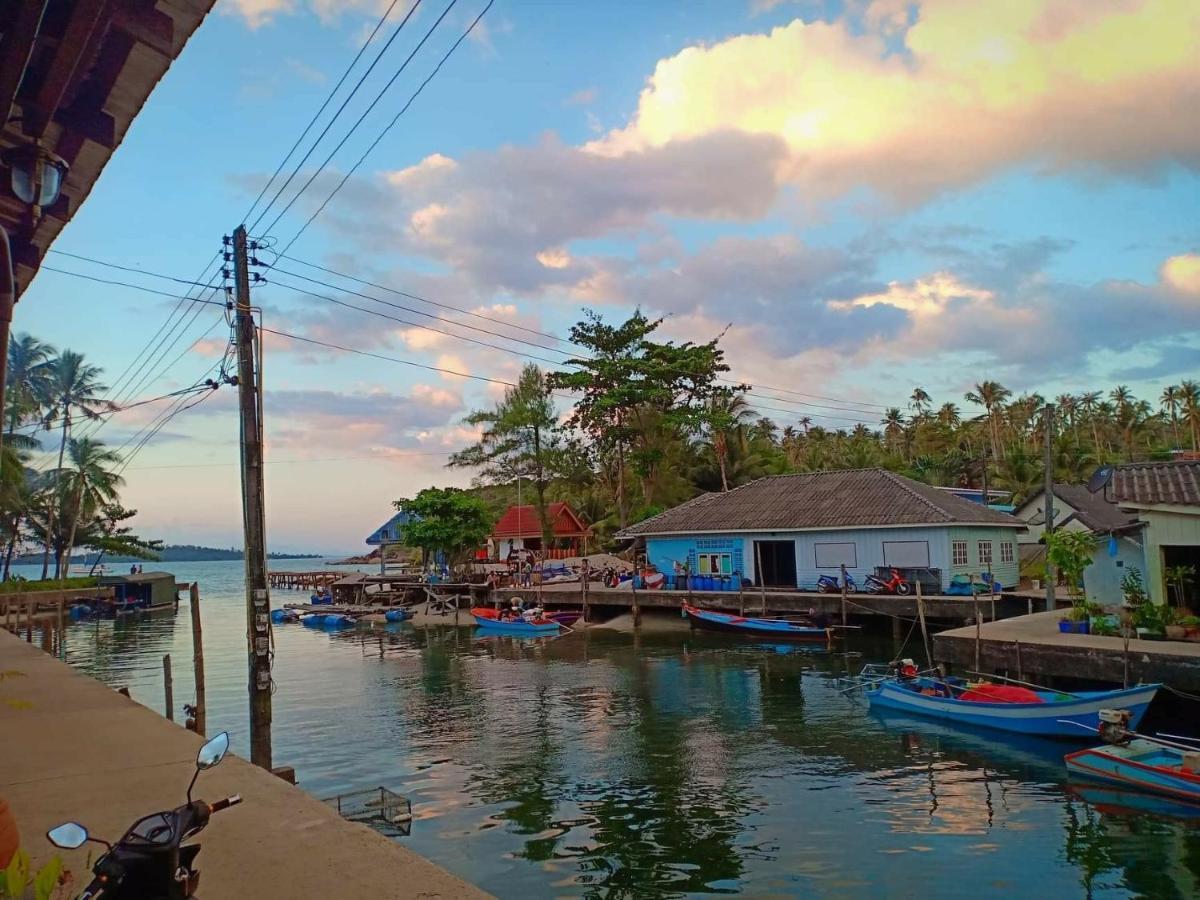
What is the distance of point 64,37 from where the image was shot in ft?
15.2

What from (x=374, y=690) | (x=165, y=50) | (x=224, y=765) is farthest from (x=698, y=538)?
(x=165, y=50)

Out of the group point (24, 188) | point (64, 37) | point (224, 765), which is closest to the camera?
point (64, 37)

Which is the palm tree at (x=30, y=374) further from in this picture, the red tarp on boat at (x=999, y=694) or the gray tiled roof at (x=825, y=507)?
the red tarp on boat at (x=999, y=694)

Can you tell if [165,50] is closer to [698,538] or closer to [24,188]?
[24,188]

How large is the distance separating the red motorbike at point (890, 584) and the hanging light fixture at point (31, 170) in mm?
31646

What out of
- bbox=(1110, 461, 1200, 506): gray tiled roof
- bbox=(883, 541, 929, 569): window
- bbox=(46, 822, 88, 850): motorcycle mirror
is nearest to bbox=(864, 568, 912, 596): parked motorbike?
bbox=(883, 541, 929, 569): window

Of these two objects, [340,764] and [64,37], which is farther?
[340,764]

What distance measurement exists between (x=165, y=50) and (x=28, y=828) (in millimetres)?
6348

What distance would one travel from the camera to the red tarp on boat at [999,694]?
17562 millimetres

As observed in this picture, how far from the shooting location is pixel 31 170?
5113 millimetres

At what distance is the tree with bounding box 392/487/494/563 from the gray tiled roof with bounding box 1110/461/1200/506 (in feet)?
119

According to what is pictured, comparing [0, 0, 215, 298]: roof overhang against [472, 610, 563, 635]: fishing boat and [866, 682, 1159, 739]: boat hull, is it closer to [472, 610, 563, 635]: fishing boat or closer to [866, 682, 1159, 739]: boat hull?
[866, 682, 1159, 739]: boat hull

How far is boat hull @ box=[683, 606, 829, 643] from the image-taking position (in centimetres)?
3222

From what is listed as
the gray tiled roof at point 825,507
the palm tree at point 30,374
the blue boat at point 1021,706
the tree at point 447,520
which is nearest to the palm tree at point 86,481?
the palm tree at point 30,374
